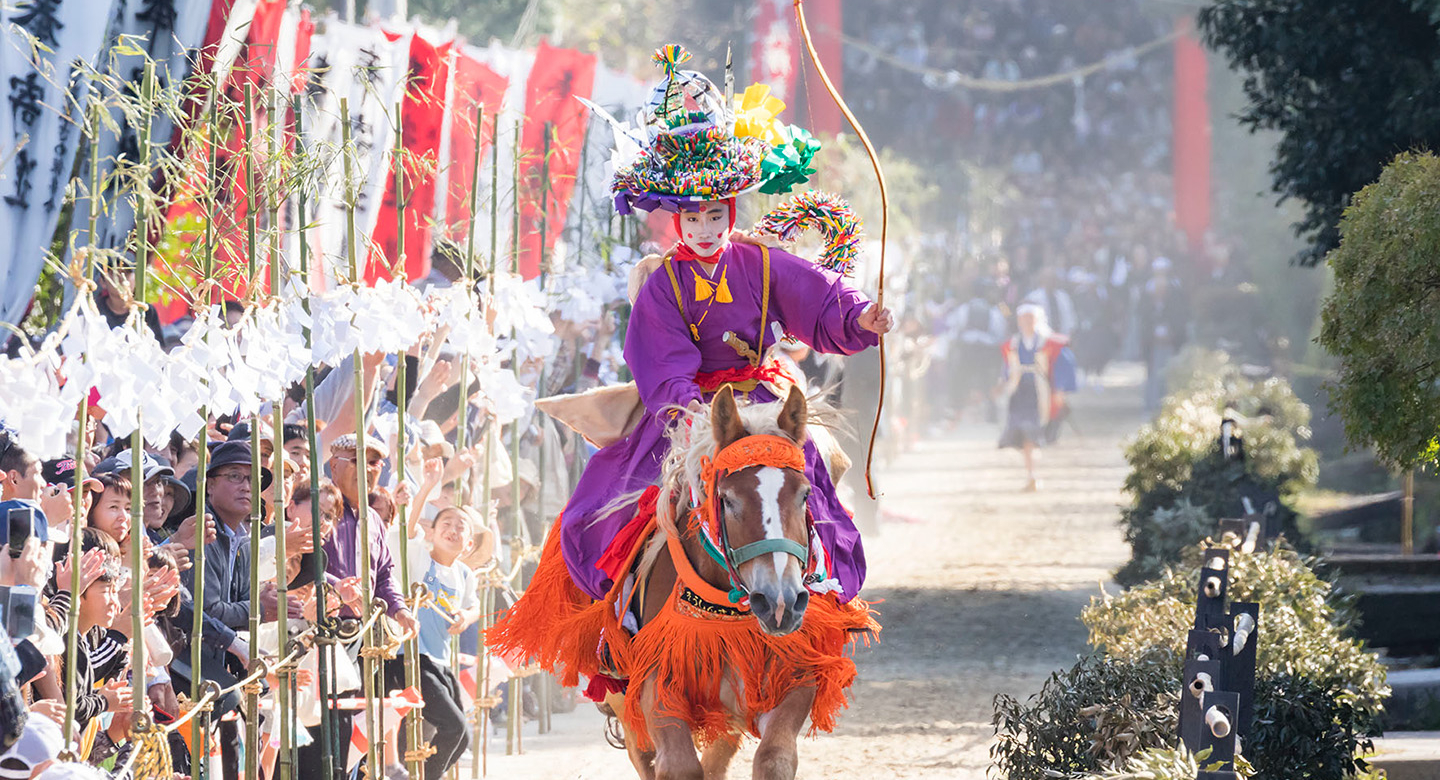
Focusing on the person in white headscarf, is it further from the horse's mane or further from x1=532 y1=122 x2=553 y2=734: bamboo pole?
the horse's mane

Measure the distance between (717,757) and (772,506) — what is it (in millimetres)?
1345

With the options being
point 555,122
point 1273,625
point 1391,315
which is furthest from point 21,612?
point 555,122

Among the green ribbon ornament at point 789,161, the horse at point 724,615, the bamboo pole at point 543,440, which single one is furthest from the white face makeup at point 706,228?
the bamboo pole at point 543,440

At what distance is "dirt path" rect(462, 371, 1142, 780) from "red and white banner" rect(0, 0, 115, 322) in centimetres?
265

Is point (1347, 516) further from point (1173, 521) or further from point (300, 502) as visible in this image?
point (300, 502)

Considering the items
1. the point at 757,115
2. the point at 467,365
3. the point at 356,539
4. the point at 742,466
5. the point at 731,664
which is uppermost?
the point at 757,115

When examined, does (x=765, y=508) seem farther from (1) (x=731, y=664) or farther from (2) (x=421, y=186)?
(2) (x=421, y=186)

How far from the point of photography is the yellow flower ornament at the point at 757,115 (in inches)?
207

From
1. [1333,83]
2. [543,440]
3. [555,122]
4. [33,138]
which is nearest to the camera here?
[33,138]

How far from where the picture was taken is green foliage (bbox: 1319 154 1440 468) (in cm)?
494

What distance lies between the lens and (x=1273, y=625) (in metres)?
6.23

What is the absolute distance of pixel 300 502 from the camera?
17.7 feet

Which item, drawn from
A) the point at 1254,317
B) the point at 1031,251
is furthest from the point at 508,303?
the point at 1031,251

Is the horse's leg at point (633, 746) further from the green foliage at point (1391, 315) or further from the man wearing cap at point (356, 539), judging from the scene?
the green foliage at point (1391, 315)
